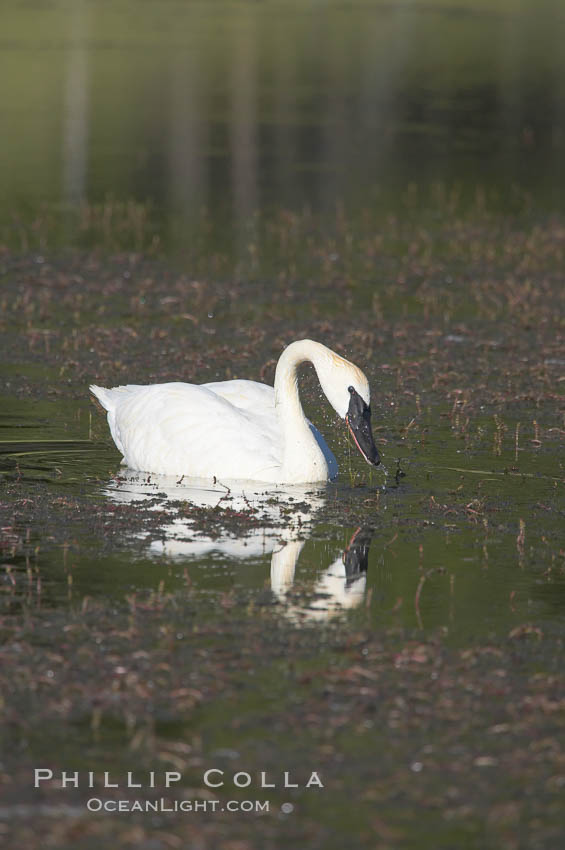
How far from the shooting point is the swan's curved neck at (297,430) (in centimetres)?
1063

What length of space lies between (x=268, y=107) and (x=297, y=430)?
82.9ft

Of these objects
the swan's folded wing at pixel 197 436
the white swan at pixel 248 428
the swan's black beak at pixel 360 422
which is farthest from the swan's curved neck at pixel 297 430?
the swan's black beak at pixel 360 422

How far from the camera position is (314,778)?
622 cm

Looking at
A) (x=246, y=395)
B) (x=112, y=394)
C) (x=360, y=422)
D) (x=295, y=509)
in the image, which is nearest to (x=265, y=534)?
(x=295, y=509)

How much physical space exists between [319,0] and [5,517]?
189ft

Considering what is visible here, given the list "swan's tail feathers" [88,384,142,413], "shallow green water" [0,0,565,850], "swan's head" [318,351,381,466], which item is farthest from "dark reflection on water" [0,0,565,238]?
"swan's head" [318,351,381,466]

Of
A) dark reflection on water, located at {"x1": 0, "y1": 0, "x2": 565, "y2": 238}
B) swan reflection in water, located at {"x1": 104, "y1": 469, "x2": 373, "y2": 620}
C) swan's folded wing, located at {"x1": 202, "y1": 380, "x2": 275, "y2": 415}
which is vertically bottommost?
swan reflection in water, located at {"x1": 104, "y1": 469, "x2": 373, "y2": 620}

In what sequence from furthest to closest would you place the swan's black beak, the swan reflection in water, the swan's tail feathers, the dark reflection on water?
the dark reflection on water → the swan's tail feathers → the swan's black beak → the swan reflection in water

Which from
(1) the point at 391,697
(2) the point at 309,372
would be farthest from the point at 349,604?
(2) the point at 309,372

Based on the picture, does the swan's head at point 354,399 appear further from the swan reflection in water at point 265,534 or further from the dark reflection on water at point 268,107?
the dark reflection on water at point 268,107

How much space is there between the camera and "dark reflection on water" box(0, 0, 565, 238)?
84.1 feet

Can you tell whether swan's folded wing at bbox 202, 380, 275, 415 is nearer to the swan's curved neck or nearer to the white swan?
the white swan

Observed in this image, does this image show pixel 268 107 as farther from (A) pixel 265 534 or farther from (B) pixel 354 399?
(A) pixel 265 534

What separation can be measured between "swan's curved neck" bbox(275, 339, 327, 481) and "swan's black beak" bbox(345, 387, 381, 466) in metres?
0.40
